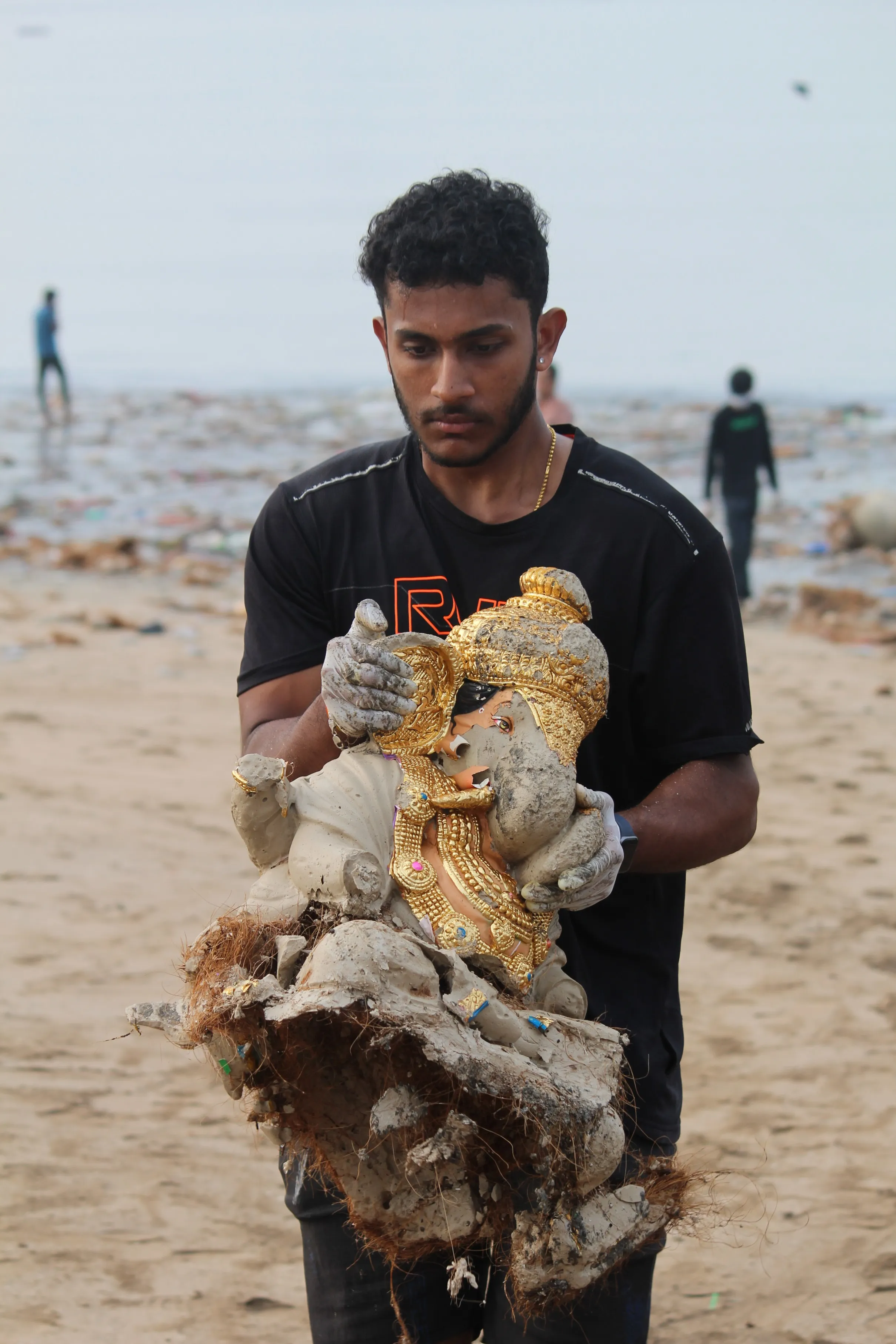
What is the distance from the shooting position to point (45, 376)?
24.2 meters

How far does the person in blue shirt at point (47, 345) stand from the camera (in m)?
21.2

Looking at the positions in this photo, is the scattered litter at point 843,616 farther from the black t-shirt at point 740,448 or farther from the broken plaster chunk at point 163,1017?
the broken plaster chunk at point 163,1017

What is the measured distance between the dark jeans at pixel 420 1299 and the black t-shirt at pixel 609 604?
1.09ft

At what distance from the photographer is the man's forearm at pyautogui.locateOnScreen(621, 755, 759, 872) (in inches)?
105

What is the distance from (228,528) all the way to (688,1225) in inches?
538

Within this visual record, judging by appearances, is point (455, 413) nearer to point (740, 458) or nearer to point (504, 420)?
point (504, 420)

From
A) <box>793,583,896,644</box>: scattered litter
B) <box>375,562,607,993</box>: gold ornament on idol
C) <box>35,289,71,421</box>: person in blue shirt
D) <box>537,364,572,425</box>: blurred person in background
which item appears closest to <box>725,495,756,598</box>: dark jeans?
<box>793,583,896,644</box>: scattered litter

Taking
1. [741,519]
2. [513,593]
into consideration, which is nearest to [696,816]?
[513,593]

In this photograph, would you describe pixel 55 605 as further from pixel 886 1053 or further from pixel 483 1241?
pixel 483 1241

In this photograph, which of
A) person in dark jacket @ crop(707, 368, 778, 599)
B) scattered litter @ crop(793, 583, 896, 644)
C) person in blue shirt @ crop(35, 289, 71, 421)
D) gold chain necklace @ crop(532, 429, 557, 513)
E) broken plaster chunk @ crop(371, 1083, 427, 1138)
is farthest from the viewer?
person in blue shirt @ crop(35, 289, 71, 421)

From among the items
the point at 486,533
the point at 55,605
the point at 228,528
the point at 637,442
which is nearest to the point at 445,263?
the point at 486,533

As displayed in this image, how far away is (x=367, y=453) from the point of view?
10.2 ft

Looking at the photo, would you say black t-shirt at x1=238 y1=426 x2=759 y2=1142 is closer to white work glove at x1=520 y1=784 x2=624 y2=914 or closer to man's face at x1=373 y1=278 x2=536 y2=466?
man's face at x1=373 y1=278 x2=536 y2=466

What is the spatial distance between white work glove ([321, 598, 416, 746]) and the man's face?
520mm
